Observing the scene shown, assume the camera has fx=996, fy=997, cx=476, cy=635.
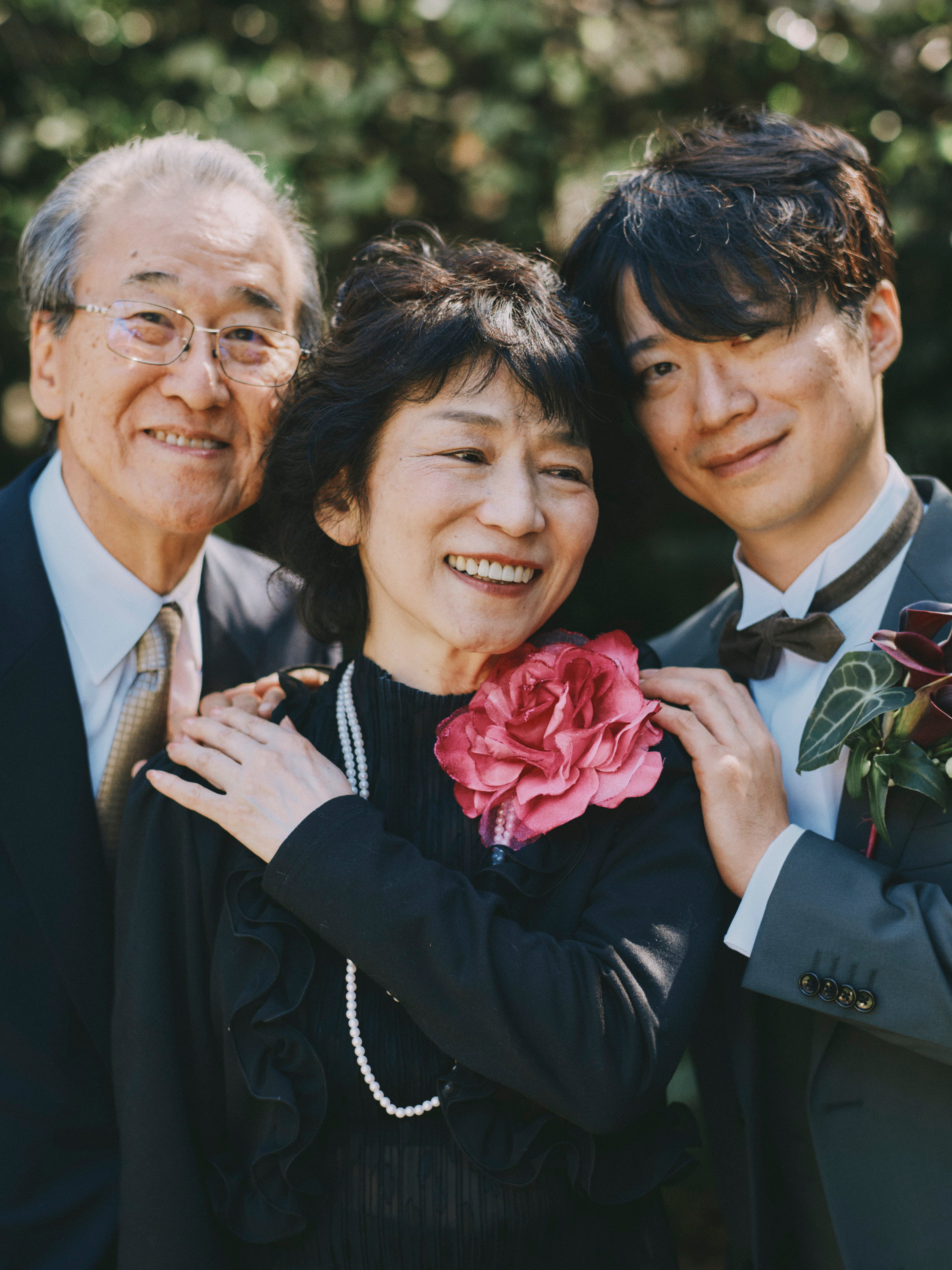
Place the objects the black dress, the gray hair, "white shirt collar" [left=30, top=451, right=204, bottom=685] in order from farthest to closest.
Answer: the gray hair → "white shirt collar" [left=30, top=451, right=204, bottom=685] → the black dress

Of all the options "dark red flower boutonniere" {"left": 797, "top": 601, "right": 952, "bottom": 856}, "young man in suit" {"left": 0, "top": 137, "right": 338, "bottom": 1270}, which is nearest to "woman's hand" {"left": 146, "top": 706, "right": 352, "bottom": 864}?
"young man in suit" {"left": 0, "top": 137, "right": 338, "bottom": 1270}

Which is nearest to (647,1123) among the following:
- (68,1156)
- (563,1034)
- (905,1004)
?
(563,1034)

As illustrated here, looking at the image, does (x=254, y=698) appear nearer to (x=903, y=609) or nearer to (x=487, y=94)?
(x=903, y=609)

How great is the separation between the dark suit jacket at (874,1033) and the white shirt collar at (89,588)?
1.47 m

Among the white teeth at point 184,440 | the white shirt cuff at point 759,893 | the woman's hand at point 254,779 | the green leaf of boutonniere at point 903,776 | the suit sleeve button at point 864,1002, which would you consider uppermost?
the white teeth at point 184,440

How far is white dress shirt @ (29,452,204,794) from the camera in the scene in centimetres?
217

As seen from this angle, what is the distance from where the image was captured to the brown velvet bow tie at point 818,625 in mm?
2031

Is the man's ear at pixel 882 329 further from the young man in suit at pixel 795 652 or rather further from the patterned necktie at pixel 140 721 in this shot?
the patterned necktie at pixel 140 721

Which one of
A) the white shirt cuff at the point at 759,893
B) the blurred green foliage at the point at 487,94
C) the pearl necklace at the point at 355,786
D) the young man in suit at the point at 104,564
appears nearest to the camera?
the pearl necklace at the point at 355,786

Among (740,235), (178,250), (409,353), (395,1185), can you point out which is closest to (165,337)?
(178,250)

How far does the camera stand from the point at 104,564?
2.29 meters

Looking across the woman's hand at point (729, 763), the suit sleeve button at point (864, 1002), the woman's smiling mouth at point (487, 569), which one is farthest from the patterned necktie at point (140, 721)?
the suit sleeve button at point (864, 1002)

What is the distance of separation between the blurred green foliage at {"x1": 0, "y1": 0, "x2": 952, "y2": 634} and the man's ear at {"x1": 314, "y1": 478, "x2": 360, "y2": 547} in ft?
5.51

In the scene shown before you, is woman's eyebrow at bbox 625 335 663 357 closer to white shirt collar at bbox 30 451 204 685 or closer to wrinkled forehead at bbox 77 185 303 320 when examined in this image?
wrinkled forehead at bbox 77 185 303 320
